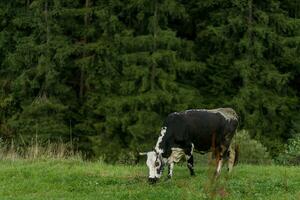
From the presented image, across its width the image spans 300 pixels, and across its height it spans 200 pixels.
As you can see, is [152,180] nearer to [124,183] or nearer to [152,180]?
[152,180]

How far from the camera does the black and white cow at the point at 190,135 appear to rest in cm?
1516

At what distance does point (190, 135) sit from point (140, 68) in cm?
2280

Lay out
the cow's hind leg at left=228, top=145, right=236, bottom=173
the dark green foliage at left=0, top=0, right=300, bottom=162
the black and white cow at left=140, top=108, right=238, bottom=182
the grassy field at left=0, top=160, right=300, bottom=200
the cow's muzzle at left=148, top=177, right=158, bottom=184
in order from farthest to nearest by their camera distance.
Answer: the dark green foliage at left=0, top=0, right=300, bottom=162 → the cow's hind leg at left=228, top=145, right=236, bottom=173 → the black and white cow at left=140, top=108, right=238, bottom=182 → the cow's muzzle at left=148, top=177, right=158, bottom=184 → the grassy field at left=0, top=160, right=300, bottom=200

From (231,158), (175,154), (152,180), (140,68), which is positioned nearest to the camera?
(152,180)

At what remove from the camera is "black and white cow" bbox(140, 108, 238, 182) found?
15.2 metres

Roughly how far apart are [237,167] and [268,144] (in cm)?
2023

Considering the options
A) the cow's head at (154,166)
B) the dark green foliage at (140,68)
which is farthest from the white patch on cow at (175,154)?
the dark green foliage at (140,68)

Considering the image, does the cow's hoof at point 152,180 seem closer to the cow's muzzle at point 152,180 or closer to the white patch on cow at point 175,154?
the cow's muzzle at point 152,180

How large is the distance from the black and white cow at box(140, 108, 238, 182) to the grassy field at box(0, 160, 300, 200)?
489 millimetres

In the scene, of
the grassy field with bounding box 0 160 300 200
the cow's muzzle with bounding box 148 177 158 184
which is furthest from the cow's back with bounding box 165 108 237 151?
the cow's muzzle with bounding box 148 177 158 184

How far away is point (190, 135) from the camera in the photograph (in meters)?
15.5

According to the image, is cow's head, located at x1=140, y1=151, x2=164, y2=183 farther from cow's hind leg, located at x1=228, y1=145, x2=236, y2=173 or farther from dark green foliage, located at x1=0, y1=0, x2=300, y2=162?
dark green foliage, located at x1=0, y1=0, x2=300, y2=162

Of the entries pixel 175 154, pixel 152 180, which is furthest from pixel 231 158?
pixel 152 180

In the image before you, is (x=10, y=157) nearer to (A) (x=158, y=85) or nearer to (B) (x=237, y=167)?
(B) (x=237, y=167)
